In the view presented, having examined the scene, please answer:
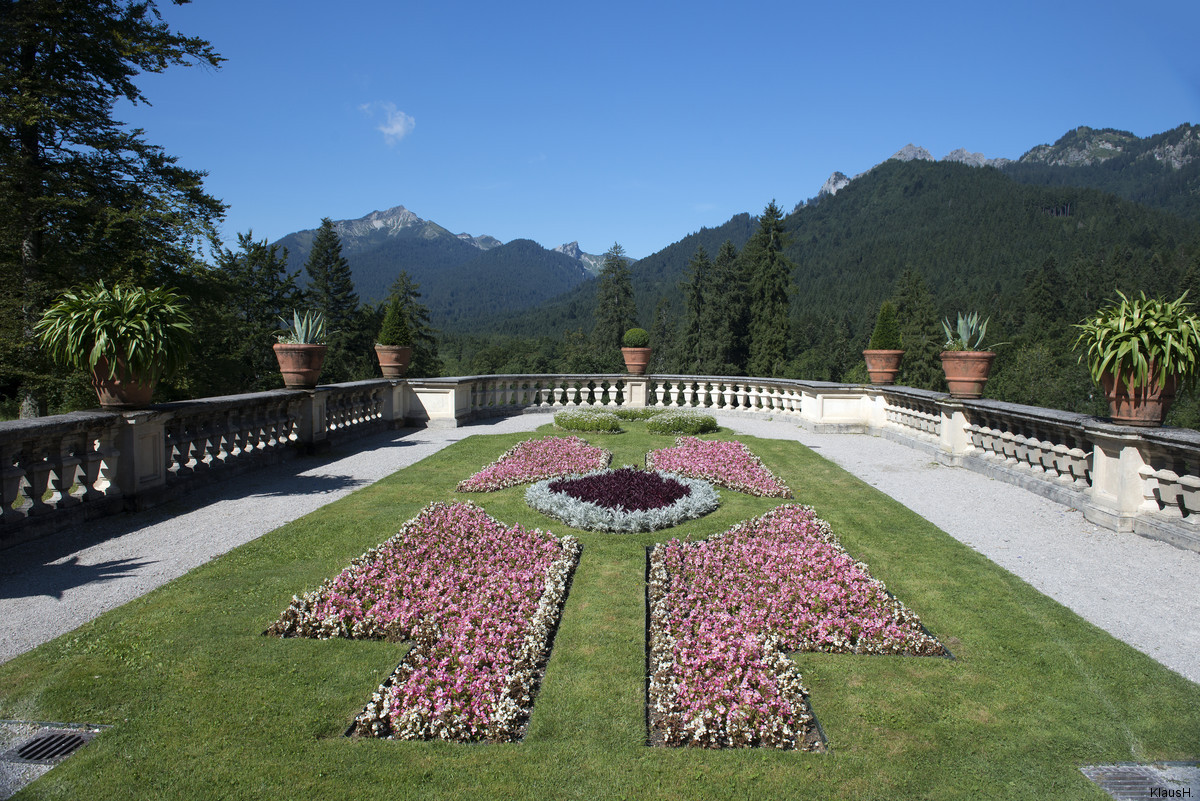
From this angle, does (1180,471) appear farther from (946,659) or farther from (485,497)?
(485,497)

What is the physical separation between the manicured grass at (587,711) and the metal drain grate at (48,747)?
11 centimetres

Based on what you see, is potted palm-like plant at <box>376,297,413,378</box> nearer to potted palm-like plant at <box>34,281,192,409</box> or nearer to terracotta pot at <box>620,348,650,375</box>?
terracotta pot at <box>620,348,650,375</box>

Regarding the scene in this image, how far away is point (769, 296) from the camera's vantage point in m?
54.3

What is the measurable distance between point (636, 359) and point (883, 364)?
21.0 ft

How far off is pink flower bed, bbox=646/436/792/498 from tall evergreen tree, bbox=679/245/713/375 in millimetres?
49178

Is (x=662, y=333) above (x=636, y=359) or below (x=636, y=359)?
above

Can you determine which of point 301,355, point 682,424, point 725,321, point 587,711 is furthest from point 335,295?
point 587,711

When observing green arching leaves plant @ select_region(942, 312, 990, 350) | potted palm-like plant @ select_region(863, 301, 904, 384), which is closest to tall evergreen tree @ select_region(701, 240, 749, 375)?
potted palm-like plant @ select_region(863, 301, 904, 384)

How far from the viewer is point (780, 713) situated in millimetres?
3350

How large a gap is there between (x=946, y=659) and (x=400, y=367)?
13454mm

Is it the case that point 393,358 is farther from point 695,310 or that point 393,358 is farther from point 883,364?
point 695,310

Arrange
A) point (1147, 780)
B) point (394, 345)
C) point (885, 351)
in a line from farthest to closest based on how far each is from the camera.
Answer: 1. point (394, 345)
2. point (885, 351)
3. point (1147, 780)

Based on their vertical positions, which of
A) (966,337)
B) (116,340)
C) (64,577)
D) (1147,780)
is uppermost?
(966,337)

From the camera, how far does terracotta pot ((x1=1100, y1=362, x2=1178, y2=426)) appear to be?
22.4ft
